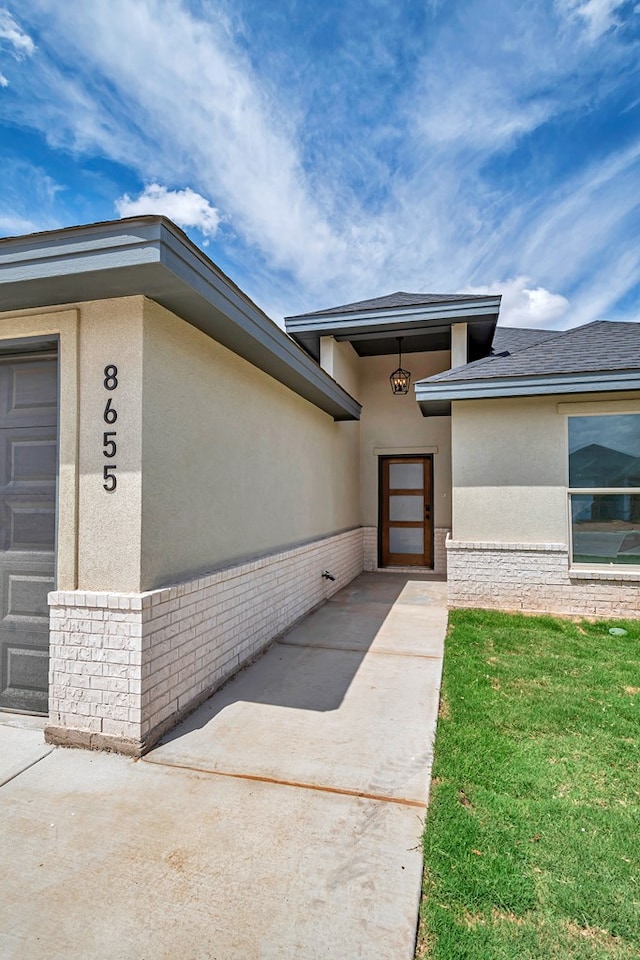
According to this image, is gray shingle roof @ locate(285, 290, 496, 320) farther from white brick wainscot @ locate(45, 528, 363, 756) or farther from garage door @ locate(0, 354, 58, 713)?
white brick wainscot @ locate(45, 528, 363, 756)

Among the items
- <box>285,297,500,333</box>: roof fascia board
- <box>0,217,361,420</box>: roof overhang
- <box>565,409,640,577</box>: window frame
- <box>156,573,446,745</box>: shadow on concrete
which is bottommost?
<box>156,573,446,745</box>: shadow on concrete

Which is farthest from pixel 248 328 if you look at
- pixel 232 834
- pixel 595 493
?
pixel 595 493

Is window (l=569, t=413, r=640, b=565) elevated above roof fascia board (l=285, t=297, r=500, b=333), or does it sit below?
below

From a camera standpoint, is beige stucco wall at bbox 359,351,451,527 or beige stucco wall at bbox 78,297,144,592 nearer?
beige stucco wall at bbox 78,297,144,592

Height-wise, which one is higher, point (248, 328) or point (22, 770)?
point (248, 328)

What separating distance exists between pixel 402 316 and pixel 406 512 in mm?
3920

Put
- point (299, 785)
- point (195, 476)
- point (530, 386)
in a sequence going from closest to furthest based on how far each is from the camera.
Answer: point (299, 785) → point (195, 476) → point (530, 386)

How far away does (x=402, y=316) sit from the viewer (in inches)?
310

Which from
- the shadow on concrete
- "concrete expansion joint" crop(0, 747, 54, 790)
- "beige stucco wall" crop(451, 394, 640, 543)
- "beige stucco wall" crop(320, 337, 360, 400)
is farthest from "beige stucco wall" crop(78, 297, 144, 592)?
"beige stucco wall" crop(320, 337, 360, 400)

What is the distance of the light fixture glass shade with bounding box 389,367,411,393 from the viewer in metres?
9.19

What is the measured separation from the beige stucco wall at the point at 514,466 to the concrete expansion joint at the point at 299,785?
438cm

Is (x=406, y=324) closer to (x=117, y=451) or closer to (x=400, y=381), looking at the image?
(x=400, y=381)

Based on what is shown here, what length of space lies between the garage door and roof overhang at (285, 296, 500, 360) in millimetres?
5559

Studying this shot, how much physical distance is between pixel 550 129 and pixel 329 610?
25.8 ft
